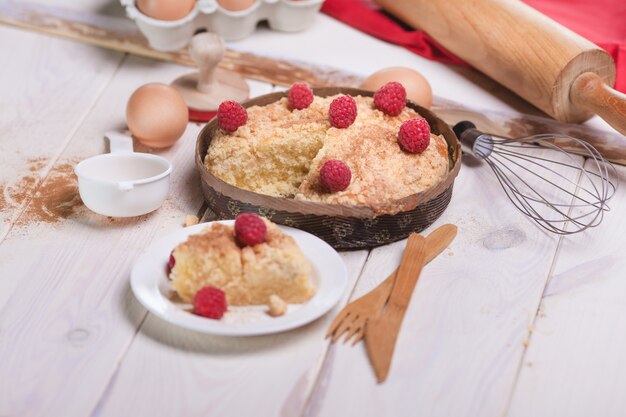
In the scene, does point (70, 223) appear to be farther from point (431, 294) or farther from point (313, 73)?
point (313, 73)

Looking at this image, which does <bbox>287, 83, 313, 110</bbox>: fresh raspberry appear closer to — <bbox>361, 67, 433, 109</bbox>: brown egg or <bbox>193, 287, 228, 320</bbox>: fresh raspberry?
<bbox>361, 67, 433, 109</bbox>: brown egg

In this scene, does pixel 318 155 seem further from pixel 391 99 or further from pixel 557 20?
pixel 557 20

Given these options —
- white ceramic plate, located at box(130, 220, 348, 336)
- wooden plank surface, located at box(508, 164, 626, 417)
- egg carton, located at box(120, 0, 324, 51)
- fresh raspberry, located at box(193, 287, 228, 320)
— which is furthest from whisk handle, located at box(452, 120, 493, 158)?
fresh raspberry, located at box(193, 287, 228, 320)

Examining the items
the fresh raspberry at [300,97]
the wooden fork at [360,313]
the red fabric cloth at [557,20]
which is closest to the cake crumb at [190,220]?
the fresh raspberry at [300,97]

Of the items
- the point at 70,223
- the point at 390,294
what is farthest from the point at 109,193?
the point at 390,294

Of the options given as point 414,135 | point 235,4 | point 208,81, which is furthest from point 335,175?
point 235,4

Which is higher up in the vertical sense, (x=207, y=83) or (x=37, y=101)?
(x=207, y=83)
